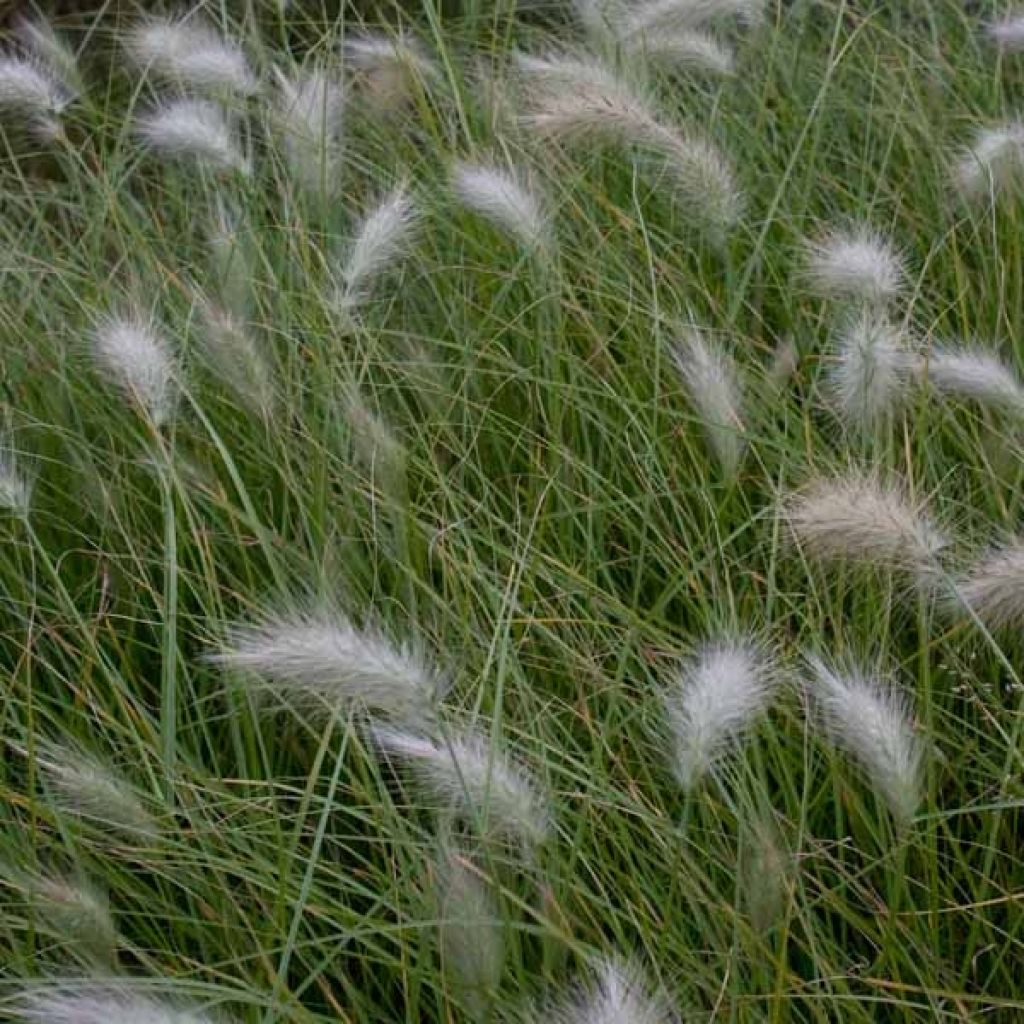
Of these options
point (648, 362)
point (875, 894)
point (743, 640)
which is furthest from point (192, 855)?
point (648, 362)

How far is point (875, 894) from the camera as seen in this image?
167cm

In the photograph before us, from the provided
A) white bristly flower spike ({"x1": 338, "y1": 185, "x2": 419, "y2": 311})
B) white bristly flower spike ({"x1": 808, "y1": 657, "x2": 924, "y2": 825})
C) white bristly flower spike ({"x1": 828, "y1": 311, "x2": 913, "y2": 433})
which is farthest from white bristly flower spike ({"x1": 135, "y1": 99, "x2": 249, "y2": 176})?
white bristly flower spike ({"x1": 808, "y1": 657, "x2": 924, "y2": 825})

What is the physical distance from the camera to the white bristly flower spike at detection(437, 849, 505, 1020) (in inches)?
55.1

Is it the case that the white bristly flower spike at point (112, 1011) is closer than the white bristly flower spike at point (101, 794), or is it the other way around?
the white bristly flower spike at point (112, 1011)

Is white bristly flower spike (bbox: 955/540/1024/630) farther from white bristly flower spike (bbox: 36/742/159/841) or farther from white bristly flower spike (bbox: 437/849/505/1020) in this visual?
white bristly flower spike (bbox: 36/742/159/841)

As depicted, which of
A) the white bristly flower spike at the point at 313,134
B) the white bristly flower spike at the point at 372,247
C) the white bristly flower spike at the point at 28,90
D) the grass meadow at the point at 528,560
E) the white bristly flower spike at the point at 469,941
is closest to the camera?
the white bristly flower spike at the point at 469,941

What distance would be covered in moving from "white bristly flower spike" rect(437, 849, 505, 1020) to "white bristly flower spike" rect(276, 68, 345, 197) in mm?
1299

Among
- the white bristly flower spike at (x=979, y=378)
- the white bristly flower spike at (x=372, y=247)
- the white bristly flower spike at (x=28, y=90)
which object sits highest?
the white bristly flower spike at (x=28, y=90)

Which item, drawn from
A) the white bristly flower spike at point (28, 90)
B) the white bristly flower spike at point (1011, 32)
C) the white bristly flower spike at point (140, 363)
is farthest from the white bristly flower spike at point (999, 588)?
the white bristly flower spike at point (28, 90)

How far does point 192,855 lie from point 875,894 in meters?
0.69

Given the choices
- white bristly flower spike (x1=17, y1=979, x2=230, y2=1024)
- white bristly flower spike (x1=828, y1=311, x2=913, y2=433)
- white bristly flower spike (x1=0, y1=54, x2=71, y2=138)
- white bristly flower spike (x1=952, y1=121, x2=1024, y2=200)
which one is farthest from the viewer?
white bristly flower spike (x1=0, y1=54, x2=71, y2=138)

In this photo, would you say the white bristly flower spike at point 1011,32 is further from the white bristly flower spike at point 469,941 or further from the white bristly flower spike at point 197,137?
the white bristly flower spike at point 469,941

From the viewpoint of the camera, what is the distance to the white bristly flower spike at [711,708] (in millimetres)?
1466

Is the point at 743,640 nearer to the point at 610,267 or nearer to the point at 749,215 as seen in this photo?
the point at 610,267
